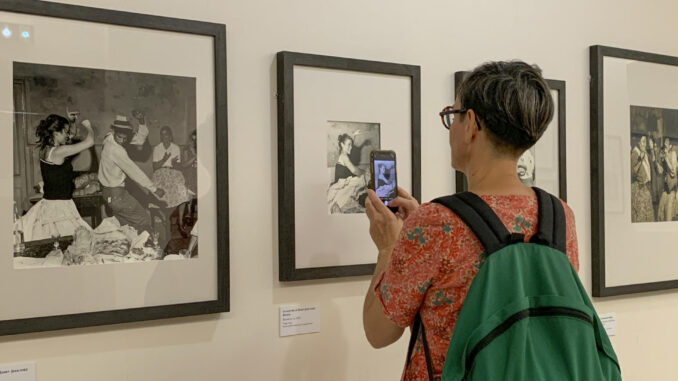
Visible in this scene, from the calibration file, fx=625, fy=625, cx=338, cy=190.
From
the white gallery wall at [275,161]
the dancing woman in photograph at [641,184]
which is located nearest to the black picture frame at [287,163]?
the white gallery wall at [275,161]

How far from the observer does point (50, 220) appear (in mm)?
1369

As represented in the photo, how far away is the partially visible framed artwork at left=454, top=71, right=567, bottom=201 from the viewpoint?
2.09m

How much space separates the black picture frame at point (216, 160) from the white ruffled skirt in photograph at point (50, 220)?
183 mm

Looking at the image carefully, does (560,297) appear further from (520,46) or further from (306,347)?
(520,46)

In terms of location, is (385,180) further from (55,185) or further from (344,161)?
(55,185)

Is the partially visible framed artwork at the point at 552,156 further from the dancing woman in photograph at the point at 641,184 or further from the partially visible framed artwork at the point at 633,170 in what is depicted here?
the dancing woman in photograph at the point at 641,184

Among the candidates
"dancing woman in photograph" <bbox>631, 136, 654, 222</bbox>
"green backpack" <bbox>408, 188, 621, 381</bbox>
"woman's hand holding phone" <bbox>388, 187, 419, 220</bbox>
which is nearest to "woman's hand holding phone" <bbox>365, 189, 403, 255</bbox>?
"woman's hand holding phone" <bbox>388, 187, 419, 220</bbox>

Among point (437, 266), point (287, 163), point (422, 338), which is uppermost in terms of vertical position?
point (287, 163)

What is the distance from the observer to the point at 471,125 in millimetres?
1257

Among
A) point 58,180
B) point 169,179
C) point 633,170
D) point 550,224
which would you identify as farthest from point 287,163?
point 633,170

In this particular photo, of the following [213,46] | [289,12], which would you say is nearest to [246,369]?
[213,46]

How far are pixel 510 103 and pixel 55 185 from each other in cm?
98

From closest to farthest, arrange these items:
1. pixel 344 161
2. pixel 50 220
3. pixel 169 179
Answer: pixel 50 220
pixel 169 179
pixel 344 161

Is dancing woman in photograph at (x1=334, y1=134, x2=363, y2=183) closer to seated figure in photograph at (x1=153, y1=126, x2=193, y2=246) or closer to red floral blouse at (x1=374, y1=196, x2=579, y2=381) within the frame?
seated figure in photograph at (x1=153, y1=126, x2=193, y2=246)
